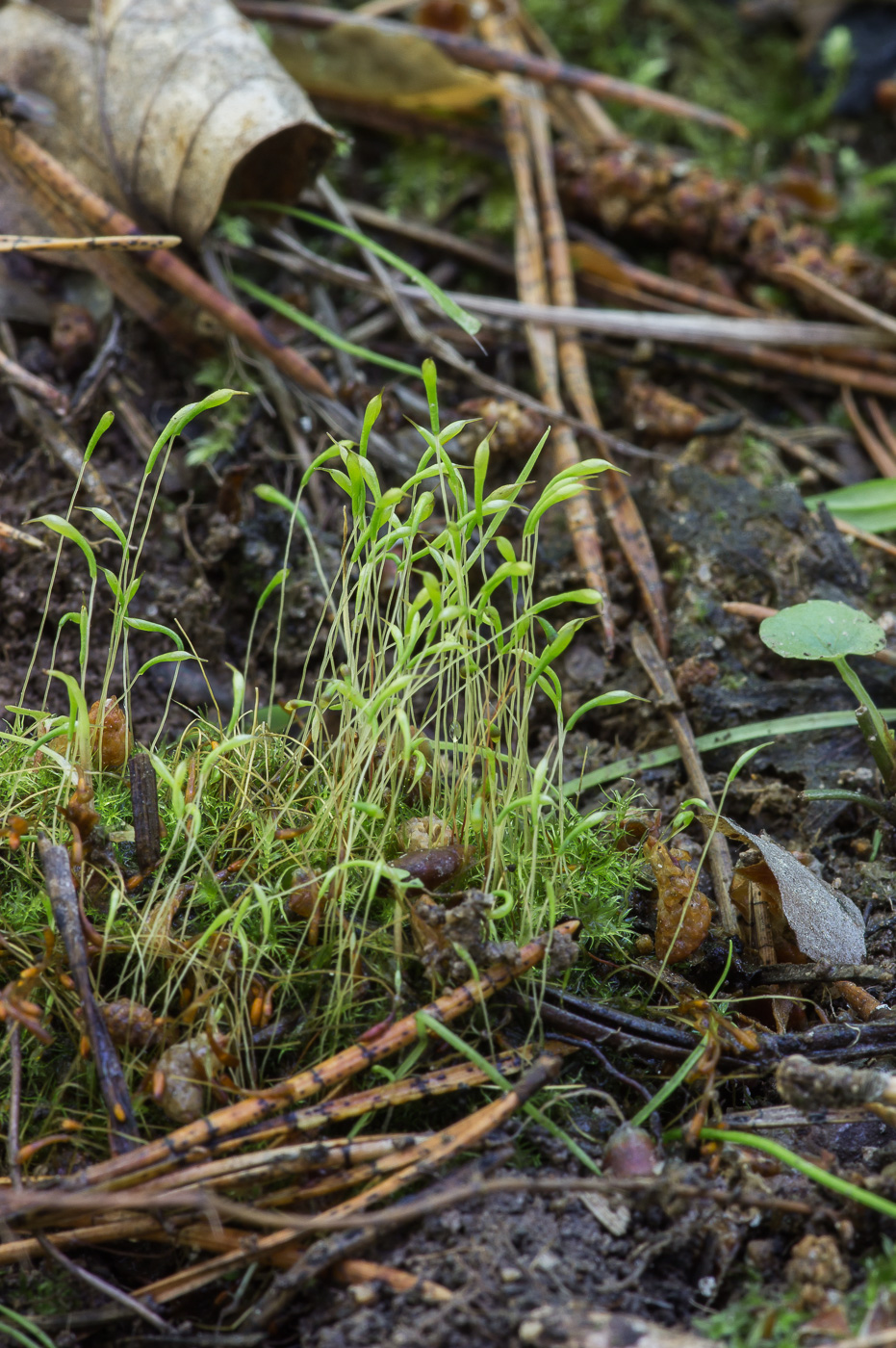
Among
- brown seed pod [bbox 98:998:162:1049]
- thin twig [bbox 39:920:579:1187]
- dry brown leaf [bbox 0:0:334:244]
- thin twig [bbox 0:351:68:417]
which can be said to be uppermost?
dry brown leaf [bbox 0:0:334:244]

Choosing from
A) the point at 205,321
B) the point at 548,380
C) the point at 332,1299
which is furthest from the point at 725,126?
the point at 332,1299

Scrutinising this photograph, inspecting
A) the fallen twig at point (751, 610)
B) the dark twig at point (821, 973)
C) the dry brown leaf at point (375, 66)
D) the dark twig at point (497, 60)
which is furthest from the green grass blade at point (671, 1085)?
the dark twig at point (497, 60)

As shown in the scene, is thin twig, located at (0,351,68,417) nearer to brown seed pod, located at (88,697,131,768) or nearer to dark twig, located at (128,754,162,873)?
brown seed pod, located at (88,697,131,768)

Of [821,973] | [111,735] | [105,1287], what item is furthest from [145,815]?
[821,973]

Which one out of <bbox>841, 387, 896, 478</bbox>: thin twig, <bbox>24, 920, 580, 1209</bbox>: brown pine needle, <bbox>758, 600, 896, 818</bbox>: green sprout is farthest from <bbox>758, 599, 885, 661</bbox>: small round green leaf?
<bbox>841, 387, 896, 478</bbox>: thin twig

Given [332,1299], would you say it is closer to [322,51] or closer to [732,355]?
[732,355]
